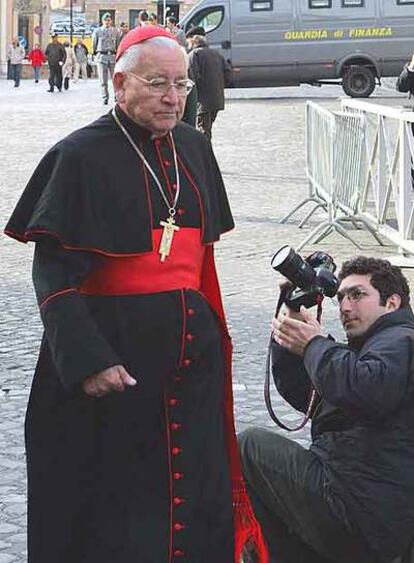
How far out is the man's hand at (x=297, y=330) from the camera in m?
4.22

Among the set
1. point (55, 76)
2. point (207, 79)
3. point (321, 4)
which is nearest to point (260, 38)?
point (321, 4)

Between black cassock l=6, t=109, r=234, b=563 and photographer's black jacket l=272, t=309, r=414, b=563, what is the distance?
403 mm

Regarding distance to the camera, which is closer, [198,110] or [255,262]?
[255,262]

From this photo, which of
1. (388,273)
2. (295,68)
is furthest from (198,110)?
(388,273)

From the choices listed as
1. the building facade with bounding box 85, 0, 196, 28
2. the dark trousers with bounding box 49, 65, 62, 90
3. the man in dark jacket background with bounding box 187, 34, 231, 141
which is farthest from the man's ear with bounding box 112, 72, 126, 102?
the building facade with bounding box 85, 0, 196, 28

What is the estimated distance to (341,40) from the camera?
1252 inches

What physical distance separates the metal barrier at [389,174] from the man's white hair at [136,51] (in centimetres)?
707

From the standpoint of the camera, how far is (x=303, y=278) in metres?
4.09

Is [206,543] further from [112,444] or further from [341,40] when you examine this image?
[341,40]

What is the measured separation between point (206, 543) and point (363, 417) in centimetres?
59

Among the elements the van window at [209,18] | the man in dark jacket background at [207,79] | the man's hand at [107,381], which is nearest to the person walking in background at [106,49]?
the van window at [209,18]

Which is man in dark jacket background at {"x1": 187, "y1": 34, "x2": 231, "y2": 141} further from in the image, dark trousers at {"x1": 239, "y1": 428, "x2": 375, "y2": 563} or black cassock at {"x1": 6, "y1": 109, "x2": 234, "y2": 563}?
black cassock at {"x1": 6, "y1": 109, "x2": 234, "y2": 563}

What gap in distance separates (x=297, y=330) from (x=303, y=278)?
21 cm

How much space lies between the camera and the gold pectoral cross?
3.84 m
